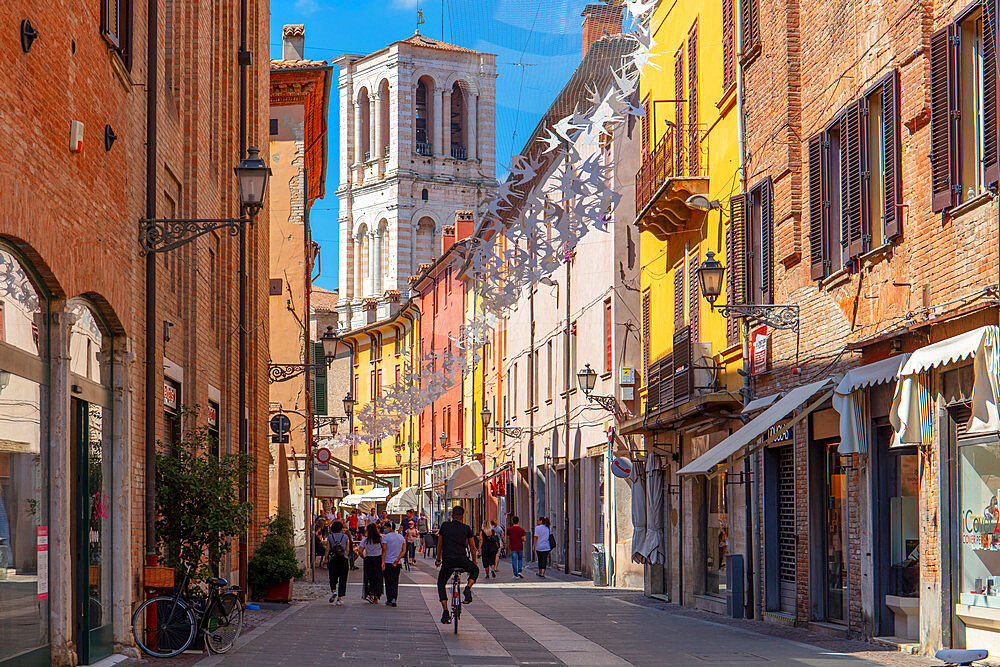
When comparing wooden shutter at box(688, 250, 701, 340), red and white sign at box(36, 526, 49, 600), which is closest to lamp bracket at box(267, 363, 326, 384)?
wooden shutter at box(688, 250, 701, 340)

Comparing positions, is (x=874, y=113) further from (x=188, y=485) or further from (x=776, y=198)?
(x=188, y=485)

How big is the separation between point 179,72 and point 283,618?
7.62 m

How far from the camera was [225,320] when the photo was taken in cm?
2228

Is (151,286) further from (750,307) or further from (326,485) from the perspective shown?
(326,485)

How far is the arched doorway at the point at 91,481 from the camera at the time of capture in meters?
12.1

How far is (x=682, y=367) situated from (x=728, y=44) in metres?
5.10

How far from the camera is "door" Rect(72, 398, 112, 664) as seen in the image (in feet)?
40.0

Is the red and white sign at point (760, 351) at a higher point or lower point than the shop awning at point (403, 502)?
higher

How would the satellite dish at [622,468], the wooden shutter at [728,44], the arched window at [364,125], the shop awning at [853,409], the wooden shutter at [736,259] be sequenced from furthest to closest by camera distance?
the arched window at [364,125], the satellite dish at [622,468], the wooden shutter at [728,44], the wooden shutter at [736,259], the shop awning at [853,409]

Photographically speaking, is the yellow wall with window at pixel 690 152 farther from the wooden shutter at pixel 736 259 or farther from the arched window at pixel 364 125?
the arched window at pixel 364 125

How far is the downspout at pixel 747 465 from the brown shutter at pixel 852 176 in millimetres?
4004

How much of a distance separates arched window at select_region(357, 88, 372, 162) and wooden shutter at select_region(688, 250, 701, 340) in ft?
235

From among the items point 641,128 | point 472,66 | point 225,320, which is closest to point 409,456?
point 472,66

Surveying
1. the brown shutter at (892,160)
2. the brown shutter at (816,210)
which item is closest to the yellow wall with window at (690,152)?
the brown shutter at (816,210)
